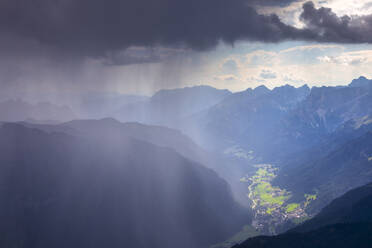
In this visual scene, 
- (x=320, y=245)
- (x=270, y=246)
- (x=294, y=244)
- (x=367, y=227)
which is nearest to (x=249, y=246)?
(x=270, y=246)

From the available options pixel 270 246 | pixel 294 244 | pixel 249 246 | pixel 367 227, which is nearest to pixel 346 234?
pixel 367 227

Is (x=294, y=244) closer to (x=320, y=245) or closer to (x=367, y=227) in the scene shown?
(x=320, y=245)

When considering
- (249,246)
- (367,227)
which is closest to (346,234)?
(367,227)

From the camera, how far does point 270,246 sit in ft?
638

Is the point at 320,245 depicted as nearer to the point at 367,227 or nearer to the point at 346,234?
the point at 346,234

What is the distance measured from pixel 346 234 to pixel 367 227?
1533cm

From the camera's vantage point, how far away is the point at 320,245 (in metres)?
189

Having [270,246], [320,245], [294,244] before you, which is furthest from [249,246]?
[320,245]

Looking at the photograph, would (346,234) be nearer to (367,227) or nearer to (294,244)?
(367,227)

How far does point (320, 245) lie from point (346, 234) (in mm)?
20603

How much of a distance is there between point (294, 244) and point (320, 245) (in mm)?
15592

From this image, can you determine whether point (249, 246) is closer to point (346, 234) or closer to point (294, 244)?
point (294, 244)

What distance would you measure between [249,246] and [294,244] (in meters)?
29.2

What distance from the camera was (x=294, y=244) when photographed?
635 ft
